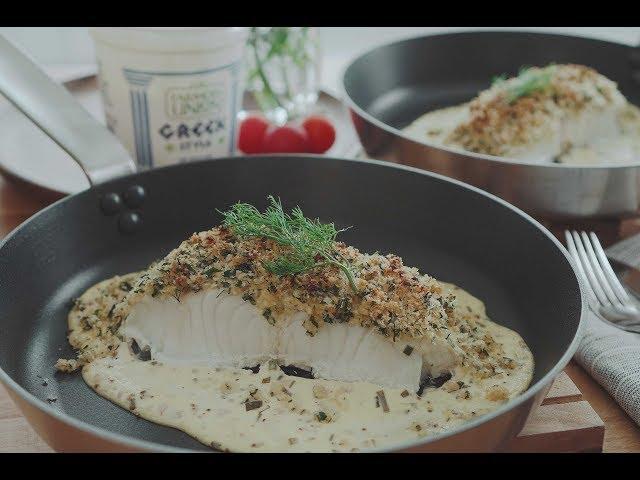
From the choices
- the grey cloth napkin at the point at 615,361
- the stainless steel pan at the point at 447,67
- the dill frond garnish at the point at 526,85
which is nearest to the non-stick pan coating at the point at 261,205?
the grey cloth napkin at the point at 615,361

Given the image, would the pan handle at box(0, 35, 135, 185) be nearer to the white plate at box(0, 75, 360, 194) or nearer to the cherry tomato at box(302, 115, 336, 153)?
the white plate at box(0, 75, 360, 194)

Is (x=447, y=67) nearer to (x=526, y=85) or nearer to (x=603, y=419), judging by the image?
(x=526, y=85)

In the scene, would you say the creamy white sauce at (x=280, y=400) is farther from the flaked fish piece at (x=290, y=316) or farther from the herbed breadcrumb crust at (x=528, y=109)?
the herbed breadcrumb crust at (x=528, y=109)

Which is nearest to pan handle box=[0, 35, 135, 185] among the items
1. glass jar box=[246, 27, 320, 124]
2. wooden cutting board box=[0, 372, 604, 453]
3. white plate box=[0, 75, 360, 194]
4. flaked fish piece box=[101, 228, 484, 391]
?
white plate box=[0, 75, 360, 194]

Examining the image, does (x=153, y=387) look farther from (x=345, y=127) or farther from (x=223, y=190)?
(x=345, y=127)

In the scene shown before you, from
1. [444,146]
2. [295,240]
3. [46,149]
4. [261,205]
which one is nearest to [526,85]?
[444,146]

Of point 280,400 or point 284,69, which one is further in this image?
point 284,69
